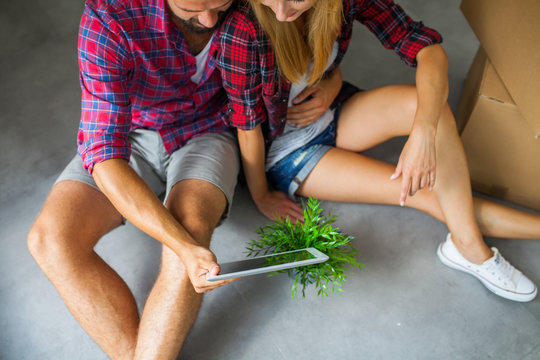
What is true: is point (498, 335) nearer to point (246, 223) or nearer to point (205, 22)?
point (246, 223)

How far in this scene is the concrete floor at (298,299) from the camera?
3.77 ft

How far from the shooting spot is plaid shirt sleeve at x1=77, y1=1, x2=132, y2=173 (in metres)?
0.91

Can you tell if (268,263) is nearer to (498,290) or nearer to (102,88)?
(102,88)

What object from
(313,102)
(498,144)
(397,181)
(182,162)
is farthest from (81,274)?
(498,144)

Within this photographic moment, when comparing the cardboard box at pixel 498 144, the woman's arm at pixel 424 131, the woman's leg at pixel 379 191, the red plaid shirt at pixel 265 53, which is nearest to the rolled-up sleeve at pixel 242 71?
the red plaid shirt at pixel 265 53

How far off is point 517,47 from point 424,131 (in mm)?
A: 362

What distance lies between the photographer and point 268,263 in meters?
0.95

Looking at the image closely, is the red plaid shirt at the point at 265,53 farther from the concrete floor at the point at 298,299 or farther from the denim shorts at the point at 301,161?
the concrete floor at the point at 298,299

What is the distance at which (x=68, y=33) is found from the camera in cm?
186

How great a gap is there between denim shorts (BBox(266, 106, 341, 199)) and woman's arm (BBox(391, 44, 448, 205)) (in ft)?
0.80

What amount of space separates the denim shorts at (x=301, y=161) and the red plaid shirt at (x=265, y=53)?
0.31ft

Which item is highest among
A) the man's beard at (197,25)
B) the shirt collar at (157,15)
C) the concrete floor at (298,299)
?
the shirt collar at (157,15)

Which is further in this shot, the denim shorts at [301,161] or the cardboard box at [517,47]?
the denim shorts at [301,161]

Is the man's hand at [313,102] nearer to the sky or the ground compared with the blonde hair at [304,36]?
nearer to the ground
